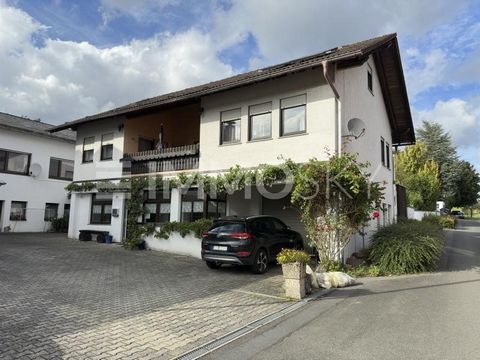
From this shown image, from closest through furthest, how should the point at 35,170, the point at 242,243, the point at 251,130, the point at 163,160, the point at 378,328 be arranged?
the point at 378,328 < the point at 242,243 < the point at 251,130 < the point at 163,160 < the point at 35,170

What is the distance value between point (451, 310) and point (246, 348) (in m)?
4.35

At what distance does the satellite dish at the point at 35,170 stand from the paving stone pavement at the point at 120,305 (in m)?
12.5

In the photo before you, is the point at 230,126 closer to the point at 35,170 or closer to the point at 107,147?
the point at 107,147

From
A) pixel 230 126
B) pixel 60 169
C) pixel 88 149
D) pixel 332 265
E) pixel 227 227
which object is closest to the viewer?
pixel 332 265

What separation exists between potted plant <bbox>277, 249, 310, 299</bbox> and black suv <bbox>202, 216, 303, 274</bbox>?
2.45 meters

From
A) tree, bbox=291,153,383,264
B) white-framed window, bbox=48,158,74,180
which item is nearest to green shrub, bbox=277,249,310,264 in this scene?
tree, bbox=291,153,383,264

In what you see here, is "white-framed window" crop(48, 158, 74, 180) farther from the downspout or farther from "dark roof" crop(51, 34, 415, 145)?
the downspout

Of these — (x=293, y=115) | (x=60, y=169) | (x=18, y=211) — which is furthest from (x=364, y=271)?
(x=60, y=169)

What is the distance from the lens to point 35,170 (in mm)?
24438

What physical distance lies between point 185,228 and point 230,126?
14.6ft

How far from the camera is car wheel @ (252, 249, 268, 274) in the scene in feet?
36.4

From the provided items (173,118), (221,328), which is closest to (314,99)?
(221,328)

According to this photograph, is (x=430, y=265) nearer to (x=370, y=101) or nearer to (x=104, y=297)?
(x=370, y=101)

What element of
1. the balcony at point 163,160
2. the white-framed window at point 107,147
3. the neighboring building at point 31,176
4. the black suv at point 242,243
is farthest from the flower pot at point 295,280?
the neighboring building at point 31,176
